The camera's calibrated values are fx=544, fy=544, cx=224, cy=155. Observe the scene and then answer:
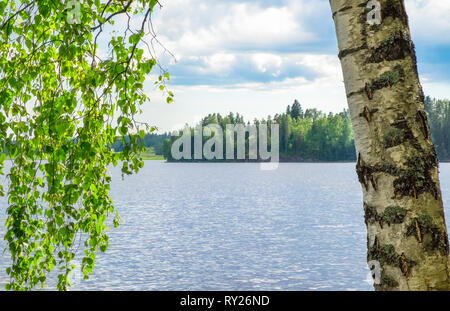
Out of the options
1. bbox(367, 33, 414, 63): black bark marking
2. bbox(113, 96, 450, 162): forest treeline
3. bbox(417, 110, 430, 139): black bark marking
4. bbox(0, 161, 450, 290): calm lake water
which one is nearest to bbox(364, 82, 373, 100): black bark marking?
bbox(367, 33, 414, 63): black bark marking

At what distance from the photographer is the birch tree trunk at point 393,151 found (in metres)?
2.78

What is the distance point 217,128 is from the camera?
5792 inches

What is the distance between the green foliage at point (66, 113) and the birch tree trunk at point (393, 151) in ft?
5.63

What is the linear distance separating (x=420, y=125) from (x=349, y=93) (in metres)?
0.40

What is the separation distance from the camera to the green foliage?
391 centimetres

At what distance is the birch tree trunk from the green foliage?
1.72 metres

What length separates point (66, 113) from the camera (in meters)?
4.19

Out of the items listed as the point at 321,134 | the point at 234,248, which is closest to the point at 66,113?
the point at 234,248

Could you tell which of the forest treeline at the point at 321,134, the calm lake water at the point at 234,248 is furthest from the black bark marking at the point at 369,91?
the forest treeline at the point at 321,134

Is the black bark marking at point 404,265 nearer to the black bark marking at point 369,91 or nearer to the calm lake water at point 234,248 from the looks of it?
the black bark marking at point 369,91

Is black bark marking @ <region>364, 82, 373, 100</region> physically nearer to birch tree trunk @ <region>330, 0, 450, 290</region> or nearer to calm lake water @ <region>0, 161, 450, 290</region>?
birch tree trunk @ <region>330, 0, 450, 290</region>

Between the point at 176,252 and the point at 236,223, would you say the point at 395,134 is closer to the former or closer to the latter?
the point at 176,252

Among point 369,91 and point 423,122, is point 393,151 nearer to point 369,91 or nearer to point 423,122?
point 423,122
